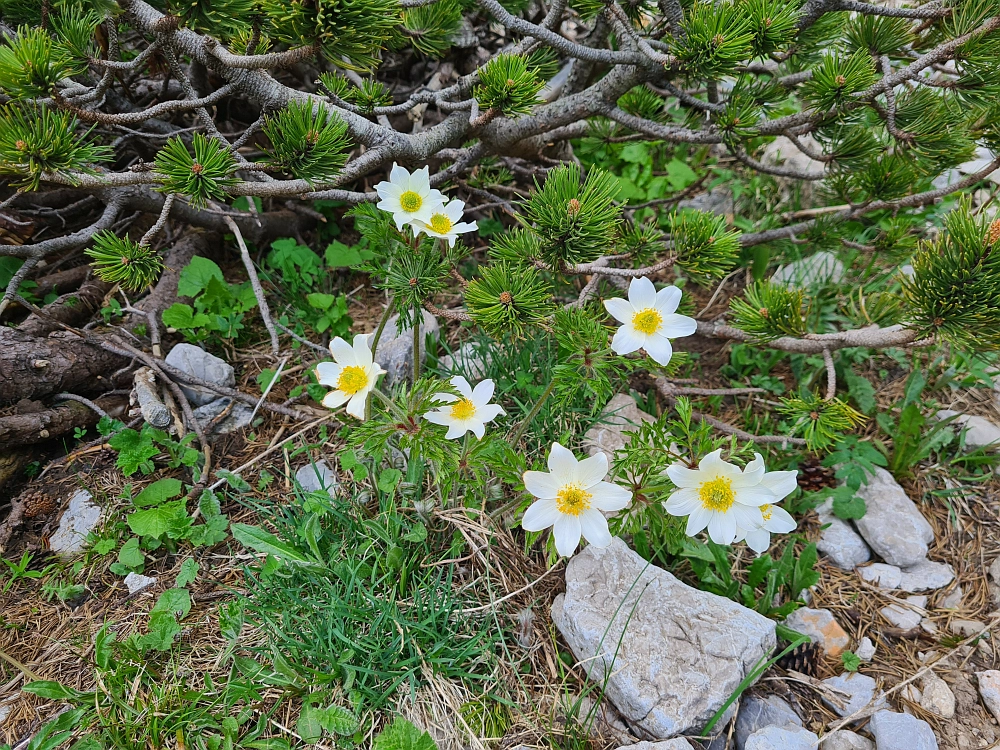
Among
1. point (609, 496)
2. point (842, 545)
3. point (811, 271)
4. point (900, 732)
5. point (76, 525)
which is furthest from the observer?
point (811, 271)

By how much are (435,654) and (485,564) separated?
0.31 m

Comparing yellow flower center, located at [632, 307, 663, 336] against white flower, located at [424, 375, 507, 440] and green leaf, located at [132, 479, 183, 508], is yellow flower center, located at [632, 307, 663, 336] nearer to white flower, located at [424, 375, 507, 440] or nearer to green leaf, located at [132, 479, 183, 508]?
white flower, located at [424, 375, 507, 440]

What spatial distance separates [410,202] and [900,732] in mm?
2050

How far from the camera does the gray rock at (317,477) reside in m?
2.19

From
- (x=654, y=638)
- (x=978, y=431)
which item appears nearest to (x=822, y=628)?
(x=654, y=638)

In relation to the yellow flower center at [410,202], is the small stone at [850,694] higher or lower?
lower

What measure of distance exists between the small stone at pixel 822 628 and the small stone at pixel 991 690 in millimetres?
381

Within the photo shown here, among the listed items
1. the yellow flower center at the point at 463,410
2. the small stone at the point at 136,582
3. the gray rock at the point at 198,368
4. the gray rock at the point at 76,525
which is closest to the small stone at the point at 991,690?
the yellow flower center at the point at 463,410

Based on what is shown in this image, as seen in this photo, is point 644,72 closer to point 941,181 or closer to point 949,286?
point 949,286

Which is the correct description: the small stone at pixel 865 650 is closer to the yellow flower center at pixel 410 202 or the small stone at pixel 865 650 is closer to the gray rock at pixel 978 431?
the gray rock at pixel 978 431

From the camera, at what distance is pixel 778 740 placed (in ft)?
5.40

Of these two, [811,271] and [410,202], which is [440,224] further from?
[811,271]

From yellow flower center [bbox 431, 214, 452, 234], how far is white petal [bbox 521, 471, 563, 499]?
698 mm

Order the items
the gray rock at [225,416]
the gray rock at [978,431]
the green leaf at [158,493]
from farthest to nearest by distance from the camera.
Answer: the gray rock at [978,431], the gray rock at [225,416], the green leaf at [158,493]
